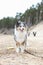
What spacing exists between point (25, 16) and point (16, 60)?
236ft

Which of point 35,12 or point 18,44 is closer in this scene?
point 18,44

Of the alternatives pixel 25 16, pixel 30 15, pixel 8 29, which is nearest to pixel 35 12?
pixel 30 15

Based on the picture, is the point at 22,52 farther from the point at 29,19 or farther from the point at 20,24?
the point at 29,19

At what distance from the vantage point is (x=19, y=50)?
12203 mm

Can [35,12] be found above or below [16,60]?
above

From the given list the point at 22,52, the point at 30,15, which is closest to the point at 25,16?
the point at 30,15

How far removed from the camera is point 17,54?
12.0 meters

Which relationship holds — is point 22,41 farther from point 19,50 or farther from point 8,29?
point 8,29

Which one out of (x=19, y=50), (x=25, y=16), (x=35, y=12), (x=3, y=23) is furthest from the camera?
(x=3, y=23)

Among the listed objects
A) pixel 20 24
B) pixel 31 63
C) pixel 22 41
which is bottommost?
pixel 31 63

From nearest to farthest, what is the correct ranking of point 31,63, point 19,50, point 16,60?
point 31,63 → point 16,60 → point 19,50

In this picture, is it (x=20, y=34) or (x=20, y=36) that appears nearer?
(x=20, y=34)

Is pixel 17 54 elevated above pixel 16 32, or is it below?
below

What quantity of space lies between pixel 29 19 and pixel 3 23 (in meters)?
16.4
